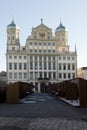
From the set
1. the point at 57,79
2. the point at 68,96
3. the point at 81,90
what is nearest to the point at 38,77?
the point at 57,79

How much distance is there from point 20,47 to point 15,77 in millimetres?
15026

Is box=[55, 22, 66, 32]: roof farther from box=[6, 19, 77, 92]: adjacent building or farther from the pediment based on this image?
the pediment

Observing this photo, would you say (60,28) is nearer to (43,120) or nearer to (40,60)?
(40,60)

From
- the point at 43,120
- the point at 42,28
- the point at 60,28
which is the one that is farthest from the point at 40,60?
the point at 43,120

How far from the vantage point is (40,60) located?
144500mm

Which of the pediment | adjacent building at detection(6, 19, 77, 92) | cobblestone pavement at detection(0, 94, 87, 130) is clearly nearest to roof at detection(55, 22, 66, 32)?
adjacent building at detection(6, 19, 77, 92)

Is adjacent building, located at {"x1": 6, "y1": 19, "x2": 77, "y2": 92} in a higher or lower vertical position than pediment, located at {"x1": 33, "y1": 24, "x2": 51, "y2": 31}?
lower

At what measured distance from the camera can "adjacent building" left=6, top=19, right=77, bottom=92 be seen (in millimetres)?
142375

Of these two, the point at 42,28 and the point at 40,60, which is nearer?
the point at 42,28

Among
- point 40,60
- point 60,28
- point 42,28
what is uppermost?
point 60,28

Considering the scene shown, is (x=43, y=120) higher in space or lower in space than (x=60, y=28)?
lower

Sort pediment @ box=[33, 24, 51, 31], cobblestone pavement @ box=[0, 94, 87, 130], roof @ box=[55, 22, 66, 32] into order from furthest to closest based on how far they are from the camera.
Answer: roof @ box=[55, 22, 66, 32], pediment @ box=[33, 24, 51, 31], cobblestone pavement @ box=[0, 94, 87, 130]

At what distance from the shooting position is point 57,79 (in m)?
146

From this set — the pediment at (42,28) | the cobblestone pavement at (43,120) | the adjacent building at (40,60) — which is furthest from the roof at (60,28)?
the cobblestone pavement at (43,120)
